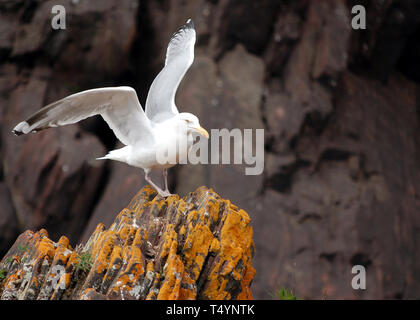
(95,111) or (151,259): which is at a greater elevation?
(95,111)

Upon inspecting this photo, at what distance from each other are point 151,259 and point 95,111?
A: 63.9 inches

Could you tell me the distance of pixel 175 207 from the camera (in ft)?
16.5

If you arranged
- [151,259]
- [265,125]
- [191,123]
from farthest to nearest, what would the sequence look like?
[265,125] → [191,123] → [151,259]

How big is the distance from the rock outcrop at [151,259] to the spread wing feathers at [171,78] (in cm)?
129

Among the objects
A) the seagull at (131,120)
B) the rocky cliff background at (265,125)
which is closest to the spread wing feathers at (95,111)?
the seagull at (131,120)

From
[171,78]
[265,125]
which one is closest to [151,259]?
[171,78]

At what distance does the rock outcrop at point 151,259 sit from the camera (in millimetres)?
4246

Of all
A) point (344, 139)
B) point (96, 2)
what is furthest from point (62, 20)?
point (344, 139)

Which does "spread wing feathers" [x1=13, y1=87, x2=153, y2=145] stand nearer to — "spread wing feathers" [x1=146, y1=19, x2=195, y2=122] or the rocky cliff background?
"spread wing feathers" [x1=146, y1=19, x2=195, y2=122]

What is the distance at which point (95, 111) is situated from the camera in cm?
540

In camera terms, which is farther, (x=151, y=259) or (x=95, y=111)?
(x=95, y=111)

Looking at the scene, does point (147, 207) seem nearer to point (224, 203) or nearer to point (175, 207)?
point (175, 207)

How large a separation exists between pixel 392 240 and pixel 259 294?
8.30 feet

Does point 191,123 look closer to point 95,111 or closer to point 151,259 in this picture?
point 95,111
